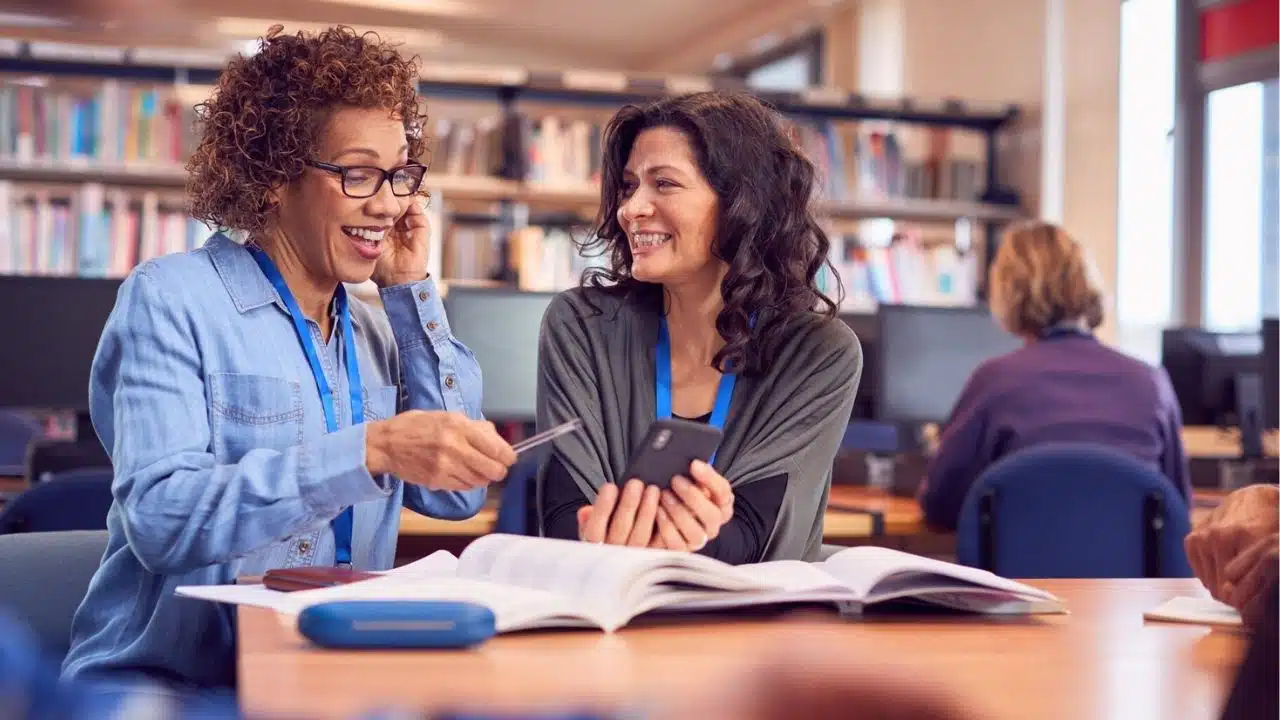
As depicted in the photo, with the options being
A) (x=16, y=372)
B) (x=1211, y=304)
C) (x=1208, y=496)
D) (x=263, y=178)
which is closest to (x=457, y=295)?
(x=16, y=372)

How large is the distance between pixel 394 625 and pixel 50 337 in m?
2.89

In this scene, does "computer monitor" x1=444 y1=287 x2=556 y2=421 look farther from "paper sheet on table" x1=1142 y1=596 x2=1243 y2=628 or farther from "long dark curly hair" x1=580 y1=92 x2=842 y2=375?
"paper sheet on table" x1=1142 y1=596 x2=1243 y2=628

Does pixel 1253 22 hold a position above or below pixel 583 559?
above

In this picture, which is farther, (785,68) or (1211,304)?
(785,68)

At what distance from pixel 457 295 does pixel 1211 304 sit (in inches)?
145

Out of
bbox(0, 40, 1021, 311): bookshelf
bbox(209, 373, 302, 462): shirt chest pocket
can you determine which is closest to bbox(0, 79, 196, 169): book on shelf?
bbox(0, 40, 1021, 311): bookshelf

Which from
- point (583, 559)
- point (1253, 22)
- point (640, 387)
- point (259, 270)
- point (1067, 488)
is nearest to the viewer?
point (583, 559)

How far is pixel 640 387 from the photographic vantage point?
1.85 m

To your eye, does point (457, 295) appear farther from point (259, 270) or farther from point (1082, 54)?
point (1082, 54)

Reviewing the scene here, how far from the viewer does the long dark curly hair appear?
1943 mm

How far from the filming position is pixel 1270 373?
3.92 metres

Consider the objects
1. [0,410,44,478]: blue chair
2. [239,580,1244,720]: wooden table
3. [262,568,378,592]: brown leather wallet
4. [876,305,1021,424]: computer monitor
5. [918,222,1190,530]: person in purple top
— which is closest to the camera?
→ [239,580,1244,720]: wooden table

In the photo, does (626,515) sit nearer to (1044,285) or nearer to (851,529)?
(851,529)

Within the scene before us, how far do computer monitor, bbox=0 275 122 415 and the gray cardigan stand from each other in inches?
76.9
